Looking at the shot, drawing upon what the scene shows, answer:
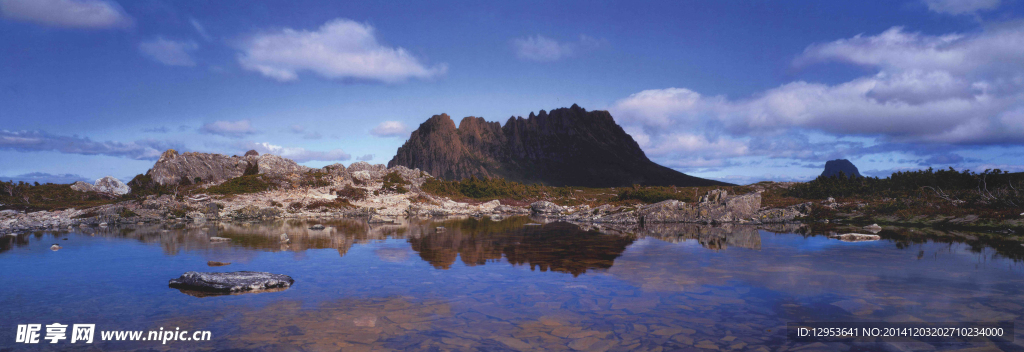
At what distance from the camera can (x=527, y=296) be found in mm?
10586

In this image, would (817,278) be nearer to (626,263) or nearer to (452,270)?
(626,263)

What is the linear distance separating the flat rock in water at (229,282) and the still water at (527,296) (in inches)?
17.8

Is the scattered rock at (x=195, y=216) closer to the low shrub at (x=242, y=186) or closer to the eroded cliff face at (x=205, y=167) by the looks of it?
the low shrub at (x=242, y=186)

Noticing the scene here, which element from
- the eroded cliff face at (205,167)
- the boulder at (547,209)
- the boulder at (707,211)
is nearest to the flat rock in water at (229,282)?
the boulder at (707,211)

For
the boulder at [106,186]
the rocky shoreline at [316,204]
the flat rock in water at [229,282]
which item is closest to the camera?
the flat rock in water at [229,282]

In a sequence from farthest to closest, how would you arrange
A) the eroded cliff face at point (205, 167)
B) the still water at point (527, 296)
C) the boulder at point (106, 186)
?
the eroded cliff face at point (205, 167) < the boulder at point (106, 186) < the still water at point (527, 296)

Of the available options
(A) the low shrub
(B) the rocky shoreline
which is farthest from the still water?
(A) the low shrub

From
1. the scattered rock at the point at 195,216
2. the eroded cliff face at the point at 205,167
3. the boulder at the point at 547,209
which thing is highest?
the eroded cliff face at the point at 205,167

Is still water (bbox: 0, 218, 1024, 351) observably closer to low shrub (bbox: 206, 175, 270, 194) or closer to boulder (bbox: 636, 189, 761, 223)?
boulder (bbox: 636, 189, 761, 223)

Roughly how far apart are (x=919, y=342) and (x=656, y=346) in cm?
403

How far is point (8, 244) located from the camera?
23.2 meters

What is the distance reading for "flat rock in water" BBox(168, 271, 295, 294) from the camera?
11289mm

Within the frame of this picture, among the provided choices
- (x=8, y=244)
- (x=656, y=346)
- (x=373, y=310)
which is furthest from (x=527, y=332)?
(x=8, y=244)

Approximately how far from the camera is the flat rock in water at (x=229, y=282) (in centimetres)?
1129
